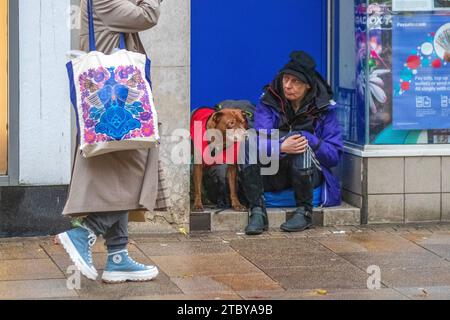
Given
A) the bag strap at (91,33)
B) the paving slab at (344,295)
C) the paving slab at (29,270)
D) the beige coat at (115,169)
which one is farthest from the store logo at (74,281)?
the bag strap at (91,33)

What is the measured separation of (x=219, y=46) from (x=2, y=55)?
1.97 metres

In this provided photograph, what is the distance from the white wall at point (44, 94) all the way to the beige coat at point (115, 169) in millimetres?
1432

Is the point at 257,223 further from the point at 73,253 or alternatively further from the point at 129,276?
the point at 73,253

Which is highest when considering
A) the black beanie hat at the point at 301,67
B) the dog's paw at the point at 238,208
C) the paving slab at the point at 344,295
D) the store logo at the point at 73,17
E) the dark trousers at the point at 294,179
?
the store logo at the point at 73,17

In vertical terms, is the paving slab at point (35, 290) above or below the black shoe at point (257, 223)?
below

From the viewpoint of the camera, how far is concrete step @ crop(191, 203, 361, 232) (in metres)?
8.41

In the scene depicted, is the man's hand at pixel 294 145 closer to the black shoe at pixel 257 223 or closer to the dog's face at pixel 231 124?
the dog's face at pixel 231 124

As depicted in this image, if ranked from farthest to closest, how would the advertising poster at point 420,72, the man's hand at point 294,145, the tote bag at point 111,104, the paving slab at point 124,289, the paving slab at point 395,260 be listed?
the advertising poster at point 420,72
the man's hand at point 294,145
the paving slab at point 395,260
the paving slab at point 124,289
the tote bag at point 111,104

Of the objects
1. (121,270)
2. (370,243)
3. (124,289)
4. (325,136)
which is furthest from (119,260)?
(325,136)

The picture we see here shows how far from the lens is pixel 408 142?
8.73 meters

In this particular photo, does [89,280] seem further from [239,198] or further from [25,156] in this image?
[239,198]

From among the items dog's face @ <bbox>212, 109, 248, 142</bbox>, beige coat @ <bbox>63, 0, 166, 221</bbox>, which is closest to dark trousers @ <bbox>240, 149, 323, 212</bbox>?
dog's face @ <bbox>212, 109, 248, 142</bbox>

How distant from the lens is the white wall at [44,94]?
311 inches

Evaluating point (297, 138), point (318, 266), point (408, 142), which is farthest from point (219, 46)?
point (318, 266)
